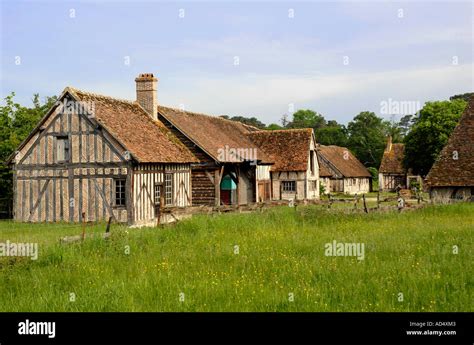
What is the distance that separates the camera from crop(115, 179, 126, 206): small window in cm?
2412

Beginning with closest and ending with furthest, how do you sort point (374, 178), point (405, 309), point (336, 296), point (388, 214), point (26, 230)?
point (405, 309) → point (336, 296) → point (388, 214) → point (26, 230) → point (374, 178)

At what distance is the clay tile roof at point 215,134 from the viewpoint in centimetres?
3019

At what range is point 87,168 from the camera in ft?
80.7

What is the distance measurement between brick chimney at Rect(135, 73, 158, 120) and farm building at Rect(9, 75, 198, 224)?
3.78 meters

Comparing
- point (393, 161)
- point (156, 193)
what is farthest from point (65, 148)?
point (393, 161)

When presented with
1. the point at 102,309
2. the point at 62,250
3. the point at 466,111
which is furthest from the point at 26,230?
the point at 466,111

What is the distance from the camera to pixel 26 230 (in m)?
21.4

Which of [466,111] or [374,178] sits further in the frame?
[374,178]

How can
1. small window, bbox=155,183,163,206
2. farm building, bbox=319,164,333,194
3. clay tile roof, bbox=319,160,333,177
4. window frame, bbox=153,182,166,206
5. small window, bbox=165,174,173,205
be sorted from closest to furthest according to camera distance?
window frame, bbox=153,182,166,206
small window, bbox=155,183,163,206
small window, bbox=165,174,173,205
farm building, bbox=319,164,333,194
clay tile roof, bbox=319,160,333,177
